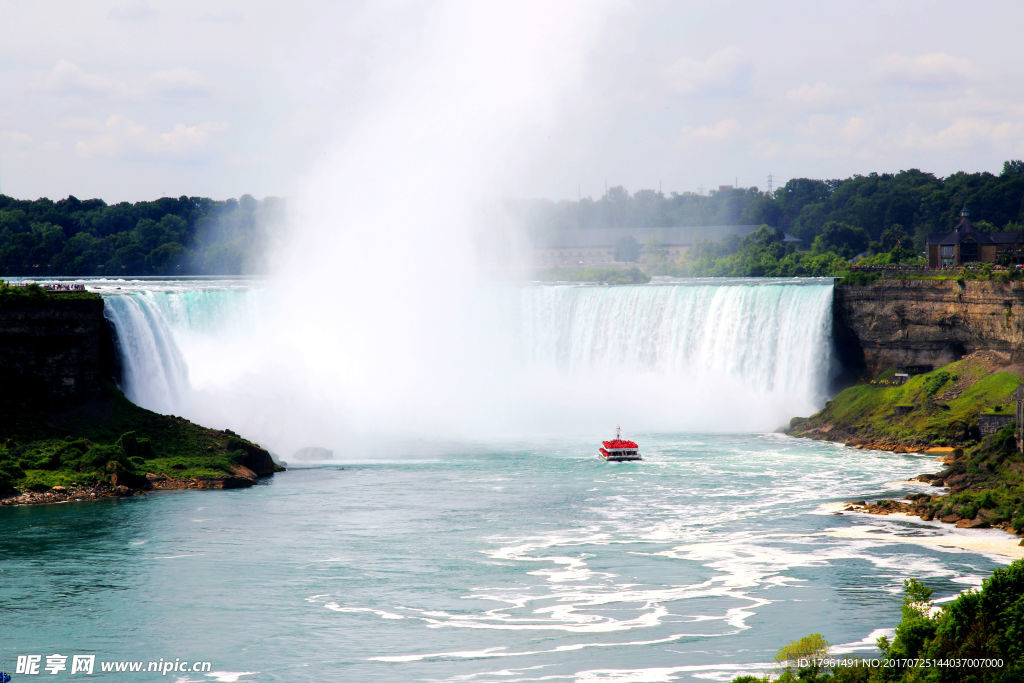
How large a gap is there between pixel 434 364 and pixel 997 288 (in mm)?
36576

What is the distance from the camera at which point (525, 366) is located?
275 ft

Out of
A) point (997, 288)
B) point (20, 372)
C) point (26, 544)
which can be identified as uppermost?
point (997, 288)

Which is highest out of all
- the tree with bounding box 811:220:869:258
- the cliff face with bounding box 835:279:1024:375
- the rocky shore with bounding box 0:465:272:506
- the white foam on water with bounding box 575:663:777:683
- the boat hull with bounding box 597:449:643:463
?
the tree with bounding box 811:220:869:258

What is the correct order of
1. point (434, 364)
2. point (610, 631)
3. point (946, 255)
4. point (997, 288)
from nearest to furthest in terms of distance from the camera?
point (610, 631) → point (997, 288) → point (434, 364) → point (946, 255)

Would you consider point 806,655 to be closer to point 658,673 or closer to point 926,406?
point 658,673

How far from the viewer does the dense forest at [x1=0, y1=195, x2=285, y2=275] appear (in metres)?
114

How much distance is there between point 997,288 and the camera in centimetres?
6225

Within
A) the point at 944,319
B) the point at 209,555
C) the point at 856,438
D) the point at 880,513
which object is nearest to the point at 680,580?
the point at 880,513

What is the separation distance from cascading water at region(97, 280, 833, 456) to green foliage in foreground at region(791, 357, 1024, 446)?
4347mm

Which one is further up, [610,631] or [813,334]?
[813,334]

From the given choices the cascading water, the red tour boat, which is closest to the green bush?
the cascading water

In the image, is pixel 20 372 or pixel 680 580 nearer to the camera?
pixel 680 580

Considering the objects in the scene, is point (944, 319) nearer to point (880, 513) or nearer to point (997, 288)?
point (997, 288)

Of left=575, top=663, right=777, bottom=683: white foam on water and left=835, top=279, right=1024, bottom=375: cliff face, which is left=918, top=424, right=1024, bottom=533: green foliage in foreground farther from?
left=575, top=663, right=777, bottom=683: white foam on water
